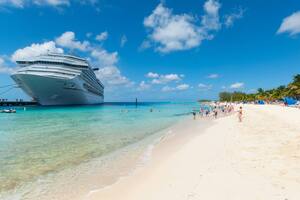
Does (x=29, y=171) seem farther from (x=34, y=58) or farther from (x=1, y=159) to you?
(x=34, y=58)

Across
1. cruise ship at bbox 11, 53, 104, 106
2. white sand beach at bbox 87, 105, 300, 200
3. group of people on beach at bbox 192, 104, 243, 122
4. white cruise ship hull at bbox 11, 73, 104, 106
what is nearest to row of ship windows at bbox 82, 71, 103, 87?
cruise ship at bbox 11, 53, 104, 106

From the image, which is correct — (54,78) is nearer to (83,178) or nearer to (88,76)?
(88,76)

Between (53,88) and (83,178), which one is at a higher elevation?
(53,88)

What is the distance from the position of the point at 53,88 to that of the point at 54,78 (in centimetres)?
458

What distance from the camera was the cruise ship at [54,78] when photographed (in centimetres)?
5684

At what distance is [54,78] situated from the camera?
56750 mm

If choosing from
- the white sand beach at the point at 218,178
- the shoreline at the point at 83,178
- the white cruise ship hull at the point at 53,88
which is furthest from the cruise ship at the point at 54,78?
the white sand beach at the point at 218,178

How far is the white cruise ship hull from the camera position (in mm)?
56562

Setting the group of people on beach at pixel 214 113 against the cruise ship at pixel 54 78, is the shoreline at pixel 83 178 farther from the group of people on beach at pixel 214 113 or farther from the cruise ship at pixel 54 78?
the cruise ship at pixel 54 78

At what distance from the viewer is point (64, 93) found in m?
63.4

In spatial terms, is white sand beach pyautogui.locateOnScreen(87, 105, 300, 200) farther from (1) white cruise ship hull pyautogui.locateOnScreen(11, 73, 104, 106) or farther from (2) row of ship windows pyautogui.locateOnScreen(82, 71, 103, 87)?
(2) row of ship windows pyautogui.locateOnScreen(82, 71, 103, 87)

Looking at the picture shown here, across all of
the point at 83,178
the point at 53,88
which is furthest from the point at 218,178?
the point at 53,88

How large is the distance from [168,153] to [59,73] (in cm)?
5459

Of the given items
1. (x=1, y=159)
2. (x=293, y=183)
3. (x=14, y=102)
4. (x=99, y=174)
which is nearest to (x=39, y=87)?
(x=14, y=102)
